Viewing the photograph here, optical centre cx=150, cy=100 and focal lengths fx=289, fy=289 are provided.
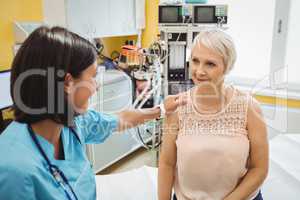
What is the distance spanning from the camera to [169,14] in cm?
227

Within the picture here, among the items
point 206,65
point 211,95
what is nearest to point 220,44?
point 206,65

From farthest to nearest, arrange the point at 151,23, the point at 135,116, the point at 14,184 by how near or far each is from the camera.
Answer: the point at 151,23
the point at 135,116
the point at 14,184

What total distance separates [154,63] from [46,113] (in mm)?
1498

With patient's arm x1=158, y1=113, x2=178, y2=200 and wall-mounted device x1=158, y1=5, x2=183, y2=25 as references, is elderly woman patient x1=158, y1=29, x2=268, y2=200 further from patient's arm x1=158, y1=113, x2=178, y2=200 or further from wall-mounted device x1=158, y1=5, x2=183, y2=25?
wall-mounted device x1=158, y1=5, x2=183, y2=25

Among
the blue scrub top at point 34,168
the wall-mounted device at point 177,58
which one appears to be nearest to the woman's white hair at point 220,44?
the blue scrub top at point 34,168

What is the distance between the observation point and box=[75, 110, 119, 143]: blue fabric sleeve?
1.28 meters

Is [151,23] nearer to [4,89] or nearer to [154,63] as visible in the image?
[154,63]

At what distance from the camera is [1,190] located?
0.76m

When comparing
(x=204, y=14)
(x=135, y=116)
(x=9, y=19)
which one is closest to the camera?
(x=135, y=116)

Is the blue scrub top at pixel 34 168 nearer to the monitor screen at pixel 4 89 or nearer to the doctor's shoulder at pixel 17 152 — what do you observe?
the doctor's shoulder at pixel 17 152

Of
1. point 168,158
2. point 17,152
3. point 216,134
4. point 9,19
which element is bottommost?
point 168,158

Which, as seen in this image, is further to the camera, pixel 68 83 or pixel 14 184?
pixel 68 83

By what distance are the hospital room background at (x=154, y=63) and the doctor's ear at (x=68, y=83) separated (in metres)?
0.91

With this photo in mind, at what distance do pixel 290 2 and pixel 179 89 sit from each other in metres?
1.58
